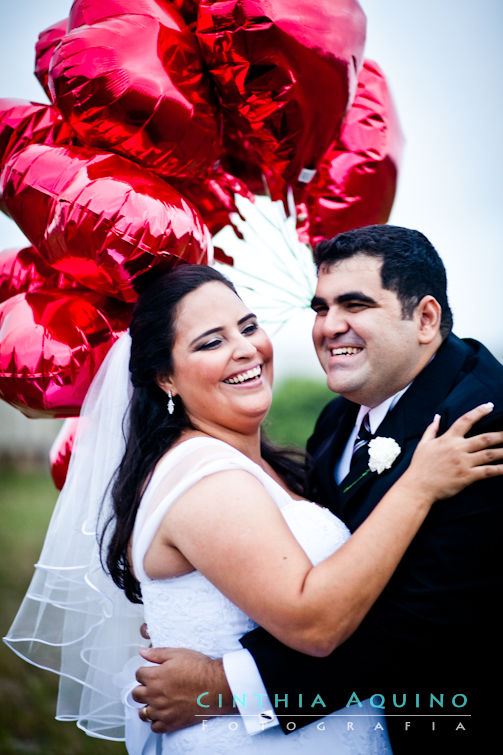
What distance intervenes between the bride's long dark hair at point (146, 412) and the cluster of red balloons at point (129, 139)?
0.09 m

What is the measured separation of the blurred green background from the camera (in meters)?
4.73

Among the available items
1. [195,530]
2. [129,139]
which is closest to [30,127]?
[129,139]

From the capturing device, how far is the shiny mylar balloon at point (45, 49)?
2658 mm

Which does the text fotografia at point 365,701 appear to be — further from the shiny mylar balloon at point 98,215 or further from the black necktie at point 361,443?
the shiny mylar balloon at point 98,215

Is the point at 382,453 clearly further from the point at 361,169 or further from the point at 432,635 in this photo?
the point at 361,169

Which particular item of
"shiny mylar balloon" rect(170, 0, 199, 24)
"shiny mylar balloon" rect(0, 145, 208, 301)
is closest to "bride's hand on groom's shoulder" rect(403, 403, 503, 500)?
"shiny mylar balloon" rect(0, 145, 208, 301)

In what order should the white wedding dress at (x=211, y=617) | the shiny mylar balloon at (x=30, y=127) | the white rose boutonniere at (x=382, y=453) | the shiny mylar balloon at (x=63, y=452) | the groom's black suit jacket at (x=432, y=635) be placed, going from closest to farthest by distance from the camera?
1. the groom's black suit jacket at (x=432, y=635)
2. the white wedding dress at (x=211, y=617)
3. the white rose boutonniere at (x=382, y=453)
4. the shiny mylar balloon at (x=30, y=127)
5. the shiny mylar balloon at (x=63, y=452)

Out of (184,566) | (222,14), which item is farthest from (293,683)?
(222,14)

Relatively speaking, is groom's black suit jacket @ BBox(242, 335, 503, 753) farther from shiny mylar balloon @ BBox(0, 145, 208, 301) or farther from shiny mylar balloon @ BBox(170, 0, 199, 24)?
shiny mylar balloon @ BBox(170, 0, 199, 24)

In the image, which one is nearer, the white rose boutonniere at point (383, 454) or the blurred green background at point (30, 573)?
the white rose boutonniere at point (383, 454)

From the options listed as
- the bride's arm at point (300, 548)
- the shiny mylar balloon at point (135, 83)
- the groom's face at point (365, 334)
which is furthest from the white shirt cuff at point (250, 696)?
the shiny mylar balloon at point (135, 83)

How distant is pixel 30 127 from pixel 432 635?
93.7 inches

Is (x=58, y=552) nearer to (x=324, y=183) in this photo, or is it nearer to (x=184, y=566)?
(x=184, y=566)

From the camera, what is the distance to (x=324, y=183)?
9.10 ft
